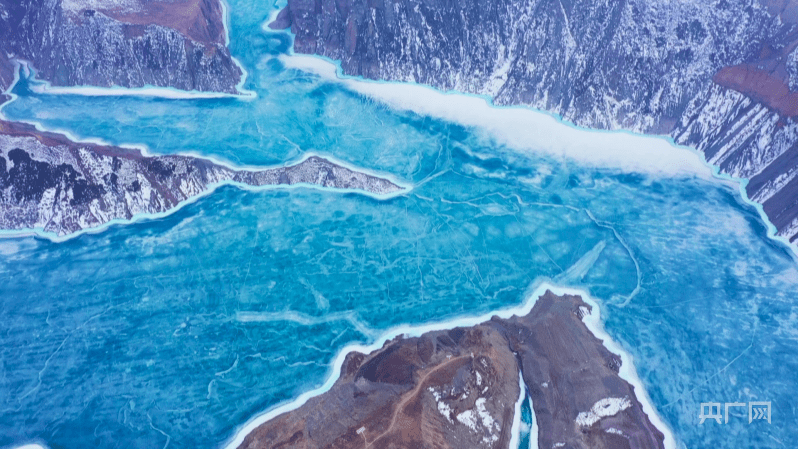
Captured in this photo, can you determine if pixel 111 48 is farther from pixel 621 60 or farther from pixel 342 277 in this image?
pixel 621 60

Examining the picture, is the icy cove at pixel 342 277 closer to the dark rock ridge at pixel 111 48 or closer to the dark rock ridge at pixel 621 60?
the dark rock ridge at pixel 621 60

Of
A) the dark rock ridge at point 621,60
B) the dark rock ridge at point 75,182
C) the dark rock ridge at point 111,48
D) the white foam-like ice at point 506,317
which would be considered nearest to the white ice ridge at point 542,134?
the dark rock ridge at point 621,60

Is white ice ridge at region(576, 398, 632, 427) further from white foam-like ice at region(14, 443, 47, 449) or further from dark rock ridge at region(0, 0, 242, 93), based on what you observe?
dark rock ridge at region(0, 0, 242, 93)

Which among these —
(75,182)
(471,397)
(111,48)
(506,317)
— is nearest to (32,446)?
(75,182)

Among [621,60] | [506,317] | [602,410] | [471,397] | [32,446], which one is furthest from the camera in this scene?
[621,60]

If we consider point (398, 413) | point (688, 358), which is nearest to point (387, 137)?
point (398, 413)

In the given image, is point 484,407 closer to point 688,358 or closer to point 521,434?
point 521,434
